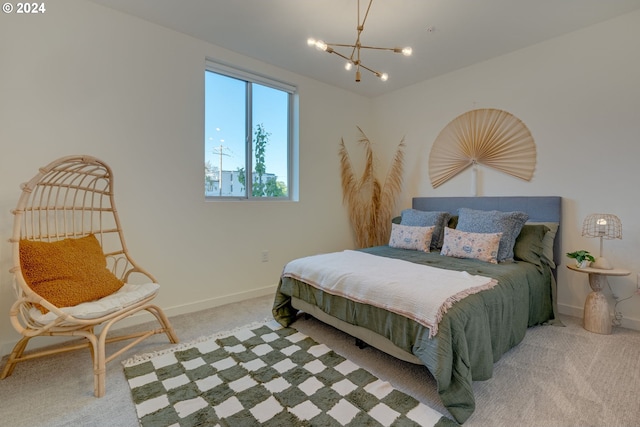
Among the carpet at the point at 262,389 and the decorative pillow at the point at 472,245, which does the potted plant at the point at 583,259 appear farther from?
the carpet at the point at 262,389

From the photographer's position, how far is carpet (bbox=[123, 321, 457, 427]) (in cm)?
140

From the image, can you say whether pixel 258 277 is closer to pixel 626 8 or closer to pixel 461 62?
pixel 461 62

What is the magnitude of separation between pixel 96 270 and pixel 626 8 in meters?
4.45

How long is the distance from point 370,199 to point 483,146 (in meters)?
1.58

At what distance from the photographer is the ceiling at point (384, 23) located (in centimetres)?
225

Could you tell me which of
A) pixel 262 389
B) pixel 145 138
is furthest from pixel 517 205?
pixel 145 138

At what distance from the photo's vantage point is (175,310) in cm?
266

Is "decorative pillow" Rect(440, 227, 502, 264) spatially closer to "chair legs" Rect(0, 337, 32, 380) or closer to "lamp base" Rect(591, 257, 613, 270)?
"lamp base" Rect(591, 257, 613, 270)

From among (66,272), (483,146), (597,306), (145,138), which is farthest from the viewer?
(483,146)

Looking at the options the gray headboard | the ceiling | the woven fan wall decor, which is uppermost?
the ceiling

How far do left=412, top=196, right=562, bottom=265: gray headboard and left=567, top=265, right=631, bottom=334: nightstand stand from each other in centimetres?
41

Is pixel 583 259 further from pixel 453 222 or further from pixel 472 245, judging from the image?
pixel 453 222

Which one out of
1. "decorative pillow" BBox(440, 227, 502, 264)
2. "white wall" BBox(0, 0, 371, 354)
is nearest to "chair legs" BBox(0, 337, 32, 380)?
"white wall" BBox(0, 0, 371, 354)

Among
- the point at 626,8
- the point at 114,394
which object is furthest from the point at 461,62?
the point at 114,394
